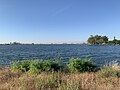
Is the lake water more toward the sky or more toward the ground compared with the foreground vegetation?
more toward the ground

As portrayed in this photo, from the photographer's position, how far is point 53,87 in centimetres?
978

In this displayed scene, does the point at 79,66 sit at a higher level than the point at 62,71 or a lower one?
higher

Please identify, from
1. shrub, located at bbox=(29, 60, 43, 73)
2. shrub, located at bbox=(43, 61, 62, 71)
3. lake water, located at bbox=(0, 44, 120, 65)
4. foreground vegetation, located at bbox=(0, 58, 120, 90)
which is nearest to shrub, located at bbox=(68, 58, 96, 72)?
foreground vegetation, located at bbox=(0, 58, 120, 90)

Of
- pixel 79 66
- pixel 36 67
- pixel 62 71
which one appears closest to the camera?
pixel 36 67

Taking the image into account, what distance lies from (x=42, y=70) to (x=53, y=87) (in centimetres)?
674

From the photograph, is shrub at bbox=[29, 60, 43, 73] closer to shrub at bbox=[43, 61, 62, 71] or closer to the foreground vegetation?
the foreground vegetation

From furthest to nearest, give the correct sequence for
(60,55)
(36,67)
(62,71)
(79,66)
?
(60,55) → (79,66) → (62,71) → (36,67)

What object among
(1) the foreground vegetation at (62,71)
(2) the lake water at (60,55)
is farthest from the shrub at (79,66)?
(2) the lake water at (60,55)

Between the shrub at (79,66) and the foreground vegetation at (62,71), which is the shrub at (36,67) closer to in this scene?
the foreground vegetation at (62,71)

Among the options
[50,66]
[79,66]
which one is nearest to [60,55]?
[79,66]

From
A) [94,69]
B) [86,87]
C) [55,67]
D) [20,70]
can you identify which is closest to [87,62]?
[94,69]

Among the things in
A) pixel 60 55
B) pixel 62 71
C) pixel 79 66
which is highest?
pixel 79 66

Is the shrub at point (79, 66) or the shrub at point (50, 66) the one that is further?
the shrub at point (79, 66)

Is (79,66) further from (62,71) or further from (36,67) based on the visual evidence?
(36,67)
